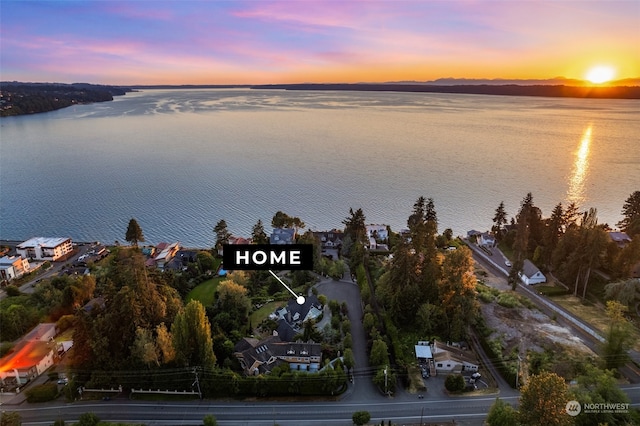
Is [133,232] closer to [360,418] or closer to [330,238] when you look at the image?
[330,238]

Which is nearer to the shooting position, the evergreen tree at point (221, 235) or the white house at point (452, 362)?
the white house at point (452, 362)

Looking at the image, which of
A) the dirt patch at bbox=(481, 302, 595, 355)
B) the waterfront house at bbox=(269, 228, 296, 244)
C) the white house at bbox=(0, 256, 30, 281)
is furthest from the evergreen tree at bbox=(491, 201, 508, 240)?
the white house at bbox=(0, 256, 30, 281)

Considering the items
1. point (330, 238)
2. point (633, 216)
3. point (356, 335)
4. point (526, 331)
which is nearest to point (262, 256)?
point (356, 335)

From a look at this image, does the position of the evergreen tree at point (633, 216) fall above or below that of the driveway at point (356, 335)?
above

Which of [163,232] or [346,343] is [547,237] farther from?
[163,232]

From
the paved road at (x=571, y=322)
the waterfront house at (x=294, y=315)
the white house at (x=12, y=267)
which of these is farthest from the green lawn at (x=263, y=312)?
the white house at (x=12, y=267)

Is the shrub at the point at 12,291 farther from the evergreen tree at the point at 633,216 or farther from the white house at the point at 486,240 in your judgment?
the evergreen tree at the point at 633,216

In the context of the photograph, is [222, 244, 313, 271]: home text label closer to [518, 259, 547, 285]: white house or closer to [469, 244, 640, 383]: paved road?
[469, 244, 640, 383]: paved road
